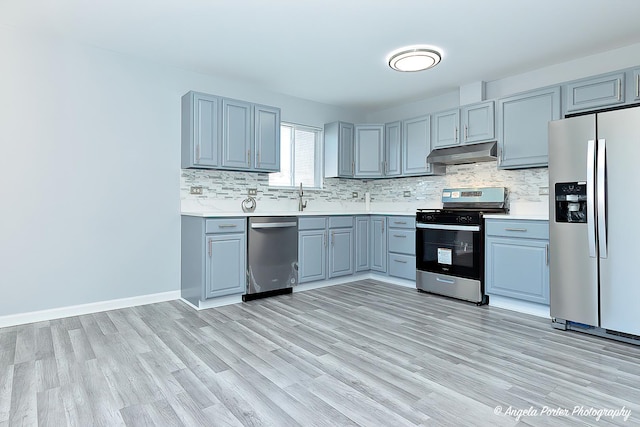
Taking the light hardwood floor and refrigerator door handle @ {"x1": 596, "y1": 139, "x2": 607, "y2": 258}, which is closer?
the light hardwood floor

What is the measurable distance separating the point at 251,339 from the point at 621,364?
2518 millimetres

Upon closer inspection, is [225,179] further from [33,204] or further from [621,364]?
[621,364]

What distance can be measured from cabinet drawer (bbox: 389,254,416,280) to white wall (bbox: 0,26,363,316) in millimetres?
2625

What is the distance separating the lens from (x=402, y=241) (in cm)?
462

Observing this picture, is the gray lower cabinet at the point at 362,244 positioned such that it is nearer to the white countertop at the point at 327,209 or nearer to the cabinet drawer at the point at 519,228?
the white countertop at the point at 327,209

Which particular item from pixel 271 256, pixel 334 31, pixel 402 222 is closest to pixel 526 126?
pixel 402 222

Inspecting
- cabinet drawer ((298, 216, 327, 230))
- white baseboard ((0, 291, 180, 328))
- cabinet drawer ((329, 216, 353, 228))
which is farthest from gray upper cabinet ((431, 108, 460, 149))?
white baseboard ((0, 291, 180, 328))

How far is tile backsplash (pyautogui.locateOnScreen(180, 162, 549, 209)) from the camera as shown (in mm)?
4039

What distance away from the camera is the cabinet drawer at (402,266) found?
176 inches

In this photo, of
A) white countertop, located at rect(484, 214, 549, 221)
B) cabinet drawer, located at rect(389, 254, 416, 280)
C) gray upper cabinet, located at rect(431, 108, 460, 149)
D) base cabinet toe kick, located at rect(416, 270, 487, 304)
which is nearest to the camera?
white countertop, located at rect(484, 214, 549, 221)

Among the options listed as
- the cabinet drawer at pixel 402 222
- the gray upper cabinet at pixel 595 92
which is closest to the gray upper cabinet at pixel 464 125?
the gray upper cabinet at pixel 595 92

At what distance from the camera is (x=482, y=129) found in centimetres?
410

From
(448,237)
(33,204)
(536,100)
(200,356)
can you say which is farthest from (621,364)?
Answer: (33,204)

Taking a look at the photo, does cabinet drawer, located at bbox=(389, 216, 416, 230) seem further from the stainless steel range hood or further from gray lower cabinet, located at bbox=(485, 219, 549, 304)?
gray lower cabinet, located at bbox=(485, 219, 549, 304)
